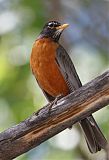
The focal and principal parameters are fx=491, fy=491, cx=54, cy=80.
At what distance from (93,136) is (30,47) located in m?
2.73

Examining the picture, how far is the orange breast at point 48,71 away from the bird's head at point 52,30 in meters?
0.57

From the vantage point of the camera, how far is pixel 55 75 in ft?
24.1

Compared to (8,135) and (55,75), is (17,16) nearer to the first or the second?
(55,75)

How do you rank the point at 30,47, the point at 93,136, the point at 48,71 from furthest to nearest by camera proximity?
the point at 30,47 < the point at 48,71 < the point at 93,136

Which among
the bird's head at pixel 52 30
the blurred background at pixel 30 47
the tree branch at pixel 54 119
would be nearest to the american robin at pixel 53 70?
the bird's head at pixel 52 30

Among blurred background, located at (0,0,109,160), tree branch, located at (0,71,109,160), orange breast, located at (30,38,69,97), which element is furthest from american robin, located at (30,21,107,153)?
tree branch, located at (0,71,109,160)

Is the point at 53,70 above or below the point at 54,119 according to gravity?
above

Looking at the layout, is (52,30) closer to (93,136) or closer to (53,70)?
(53,70)

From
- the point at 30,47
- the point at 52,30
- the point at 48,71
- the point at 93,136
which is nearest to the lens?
the point at 93,136

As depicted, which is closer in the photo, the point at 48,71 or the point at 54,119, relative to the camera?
the point at 54,119

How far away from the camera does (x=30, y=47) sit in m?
8.68

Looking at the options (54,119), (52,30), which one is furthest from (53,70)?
(54,119)

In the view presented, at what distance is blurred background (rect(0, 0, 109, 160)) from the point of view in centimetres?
786

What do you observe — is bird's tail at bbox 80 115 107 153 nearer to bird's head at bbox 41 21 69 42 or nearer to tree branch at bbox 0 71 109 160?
tree branch at bbox 0 71 109 160
